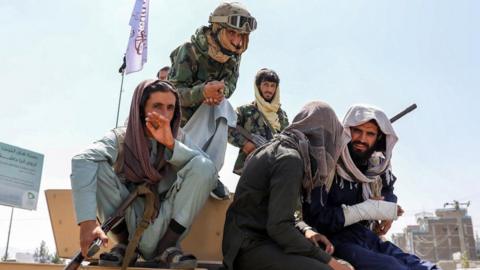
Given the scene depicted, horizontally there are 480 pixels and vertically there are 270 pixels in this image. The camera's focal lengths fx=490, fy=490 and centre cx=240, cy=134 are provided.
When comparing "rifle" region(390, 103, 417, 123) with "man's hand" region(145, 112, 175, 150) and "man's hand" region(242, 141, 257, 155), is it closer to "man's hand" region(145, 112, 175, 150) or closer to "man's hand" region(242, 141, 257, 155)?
"man's hand" region(242, 141, 257, 155)

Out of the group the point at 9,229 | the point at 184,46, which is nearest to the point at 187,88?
the point at 184,46

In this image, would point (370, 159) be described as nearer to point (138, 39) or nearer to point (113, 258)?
point (113, 258)

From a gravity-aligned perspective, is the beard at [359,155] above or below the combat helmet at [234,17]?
below

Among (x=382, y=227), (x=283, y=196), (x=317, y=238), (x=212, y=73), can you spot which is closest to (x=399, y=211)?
(x=382, y=227)

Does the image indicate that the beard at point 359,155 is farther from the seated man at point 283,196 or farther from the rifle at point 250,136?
Answer: the rifle at point 250,136

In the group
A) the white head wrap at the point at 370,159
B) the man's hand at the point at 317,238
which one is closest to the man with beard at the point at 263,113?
the white head wrap at the point at 370,159

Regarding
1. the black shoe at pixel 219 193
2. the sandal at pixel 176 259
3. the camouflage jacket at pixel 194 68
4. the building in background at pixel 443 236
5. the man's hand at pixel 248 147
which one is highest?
the camouflage jacket at pixel 194 68

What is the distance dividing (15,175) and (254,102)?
147 inches

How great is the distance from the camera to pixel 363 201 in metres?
3.21

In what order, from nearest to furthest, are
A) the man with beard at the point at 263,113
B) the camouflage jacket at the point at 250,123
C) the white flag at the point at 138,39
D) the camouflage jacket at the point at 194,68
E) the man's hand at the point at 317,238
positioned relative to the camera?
the man's hand at the point at 317,238, the camouflage jacket at the point at 194,68, the camouflage jacket at the point at 250,123, the man with beard at the point at 263,113, the white flag at the point at 138,39

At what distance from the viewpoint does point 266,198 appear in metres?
2.63

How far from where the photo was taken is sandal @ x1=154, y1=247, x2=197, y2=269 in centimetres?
238

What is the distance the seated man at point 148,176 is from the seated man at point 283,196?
262 millimetres

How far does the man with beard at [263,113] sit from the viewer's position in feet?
15.5
